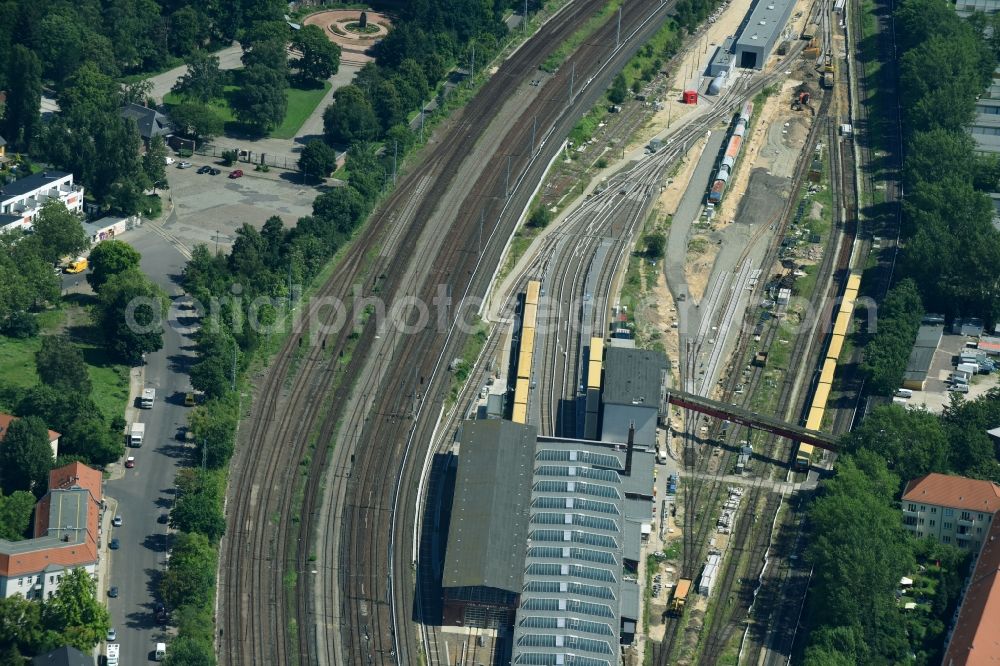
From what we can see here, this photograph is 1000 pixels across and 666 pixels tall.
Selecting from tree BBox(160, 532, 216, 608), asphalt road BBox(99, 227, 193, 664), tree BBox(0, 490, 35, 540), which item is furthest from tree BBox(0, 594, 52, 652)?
tree BBox(160, 532, 216, 608)

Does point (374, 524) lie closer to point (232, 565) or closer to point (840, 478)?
point (232, 565)

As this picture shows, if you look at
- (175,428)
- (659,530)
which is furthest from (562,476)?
(175,428)

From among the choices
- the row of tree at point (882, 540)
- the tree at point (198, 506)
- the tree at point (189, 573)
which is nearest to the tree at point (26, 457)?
the tree at point (198, 506)

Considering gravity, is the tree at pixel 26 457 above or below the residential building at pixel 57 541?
above

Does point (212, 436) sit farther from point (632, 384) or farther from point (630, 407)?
→ point (632, 384)

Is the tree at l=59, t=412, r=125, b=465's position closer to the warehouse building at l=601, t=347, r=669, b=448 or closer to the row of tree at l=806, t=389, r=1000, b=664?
the warehouse building at l=601, t=347, r=669, b=448

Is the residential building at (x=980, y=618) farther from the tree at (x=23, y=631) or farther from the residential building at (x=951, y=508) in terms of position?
the tree at (x=23, y=631)
